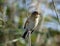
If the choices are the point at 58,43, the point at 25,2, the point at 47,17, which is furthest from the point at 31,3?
the point at 58,43

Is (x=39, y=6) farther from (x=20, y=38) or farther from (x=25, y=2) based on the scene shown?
(x=20, y=38)

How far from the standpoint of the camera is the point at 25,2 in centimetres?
247

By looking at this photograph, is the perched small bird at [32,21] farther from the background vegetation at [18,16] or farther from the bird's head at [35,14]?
the background vegetation at [18,16]

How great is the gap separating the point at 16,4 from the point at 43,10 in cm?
24

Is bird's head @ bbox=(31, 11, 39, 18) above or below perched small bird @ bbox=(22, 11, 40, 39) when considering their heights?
above

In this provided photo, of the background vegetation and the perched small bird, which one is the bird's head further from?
the background vegetation

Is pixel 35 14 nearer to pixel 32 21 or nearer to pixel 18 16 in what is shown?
pixel 32 21

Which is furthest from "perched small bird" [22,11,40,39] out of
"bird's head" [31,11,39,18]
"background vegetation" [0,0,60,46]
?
"background vegetation" [0,0,60,46]

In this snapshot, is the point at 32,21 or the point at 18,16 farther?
the point at 18,16

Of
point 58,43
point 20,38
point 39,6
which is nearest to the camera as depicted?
point 39,6

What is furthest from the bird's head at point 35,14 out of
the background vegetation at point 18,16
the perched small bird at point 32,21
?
the background vegetation at point 18,16

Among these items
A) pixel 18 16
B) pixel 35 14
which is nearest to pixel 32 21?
pixel 35 14

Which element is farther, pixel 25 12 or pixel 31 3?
pixel 25 12

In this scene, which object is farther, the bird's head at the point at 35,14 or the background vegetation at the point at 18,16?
the background vegetation at the point at 18,16
